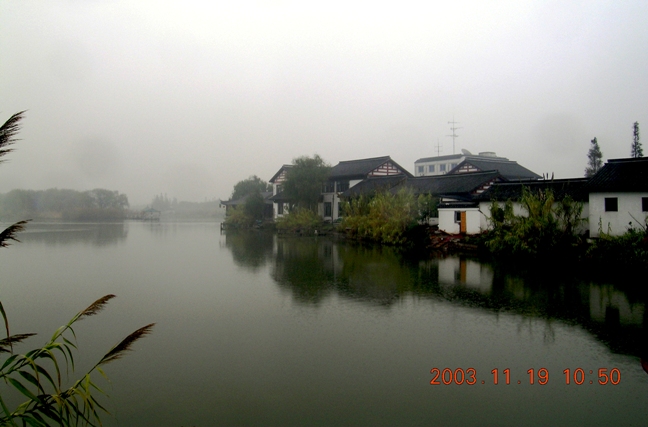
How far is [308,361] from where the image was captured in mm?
6102

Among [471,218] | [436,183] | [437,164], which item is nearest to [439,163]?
[437,164]

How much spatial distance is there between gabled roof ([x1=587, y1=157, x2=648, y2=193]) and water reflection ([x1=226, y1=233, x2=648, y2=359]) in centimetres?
371

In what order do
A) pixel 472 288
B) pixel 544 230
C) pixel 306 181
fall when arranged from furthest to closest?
pixel 306 181, pixel 544 230, pixel 472 288

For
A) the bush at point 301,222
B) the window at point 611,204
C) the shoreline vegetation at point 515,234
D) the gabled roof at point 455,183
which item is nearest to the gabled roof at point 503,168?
the gabled roof at point 455,183

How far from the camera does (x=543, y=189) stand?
17719 mm

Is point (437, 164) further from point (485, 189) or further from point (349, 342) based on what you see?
point (349, 342)

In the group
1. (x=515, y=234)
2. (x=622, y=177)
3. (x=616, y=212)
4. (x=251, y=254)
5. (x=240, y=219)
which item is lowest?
(x=251, y=254)

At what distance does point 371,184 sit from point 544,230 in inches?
603

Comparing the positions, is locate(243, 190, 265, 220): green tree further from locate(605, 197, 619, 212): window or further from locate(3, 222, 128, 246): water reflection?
locate(605, 197, 619, 212): window

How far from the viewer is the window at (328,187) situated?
32941 mm

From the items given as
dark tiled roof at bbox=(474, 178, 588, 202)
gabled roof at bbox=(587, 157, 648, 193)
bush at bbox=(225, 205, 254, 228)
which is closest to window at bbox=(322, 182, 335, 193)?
bush at bbox=(225, 205, 254, 228)

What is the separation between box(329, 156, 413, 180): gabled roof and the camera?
31156 millimetres
